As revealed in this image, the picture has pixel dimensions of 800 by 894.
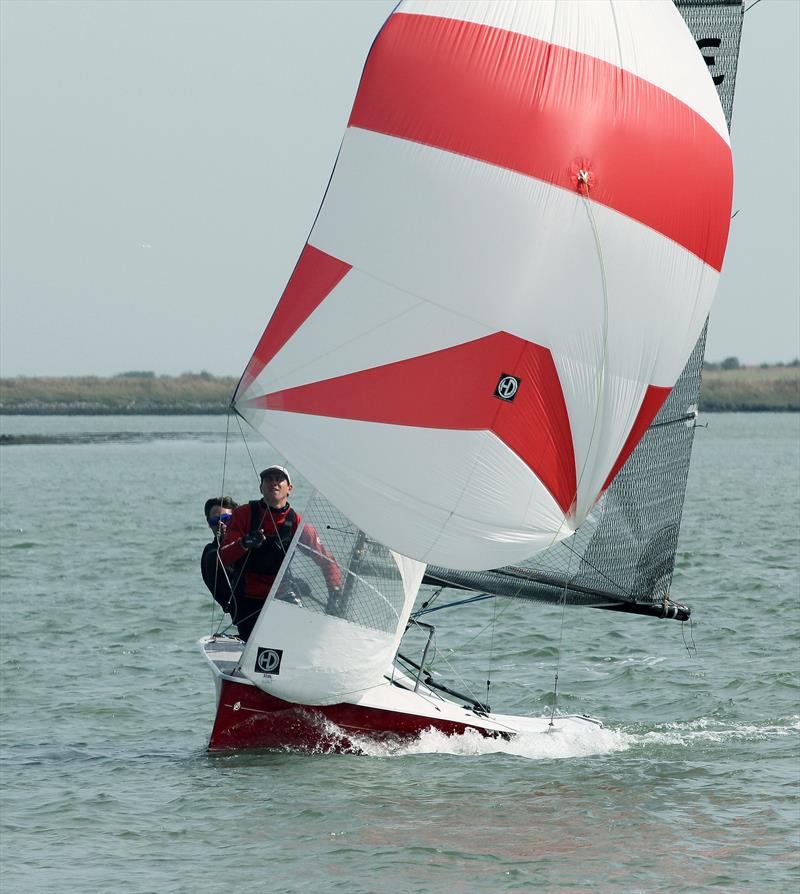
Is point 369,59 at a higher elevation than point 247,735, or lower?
higher

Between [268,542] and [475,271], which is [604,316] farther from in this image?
[268,542]

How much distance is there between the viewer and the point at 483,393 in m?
8.90

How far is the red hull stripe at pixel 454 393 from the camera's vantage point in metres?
8.86

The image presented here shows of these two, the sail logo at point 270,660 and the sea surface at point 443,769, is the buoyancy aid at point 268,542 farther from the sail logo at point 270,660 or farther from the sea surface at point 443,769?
the sea surface at point 443,769

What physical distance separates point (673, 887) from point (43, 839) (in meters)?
3.76

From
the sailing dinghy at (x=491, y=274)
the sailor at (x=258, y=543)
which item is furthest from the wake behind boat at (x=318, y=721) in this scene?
the sailing dinghy at (x=491, y=274)

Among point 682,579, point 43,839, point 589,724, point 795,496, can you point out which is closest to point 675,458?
point 589,724

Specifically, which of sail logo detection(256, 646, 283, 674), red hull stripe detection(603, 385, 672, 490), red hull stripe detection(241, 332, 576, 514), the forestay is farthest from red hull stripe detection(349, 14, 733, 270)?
sail logo detection(256, 646, 283, 674)

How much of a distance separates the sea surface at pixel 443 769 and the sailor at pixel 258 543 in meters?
1.12

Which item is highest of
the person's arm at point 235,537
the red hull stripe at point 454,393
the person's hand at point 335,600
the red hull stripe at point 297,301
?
the red hull stripe at point 297,301

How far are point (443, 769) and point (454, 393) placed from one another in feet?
9.18

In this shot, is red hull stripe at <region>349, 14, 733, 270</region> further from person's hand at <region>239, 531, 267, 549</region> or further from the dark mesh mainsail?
person's hand at <region>239, 531, 267, 549</region>

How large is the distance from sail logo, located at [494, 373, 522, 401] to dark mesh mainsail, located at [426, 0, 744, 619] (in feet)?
7.12

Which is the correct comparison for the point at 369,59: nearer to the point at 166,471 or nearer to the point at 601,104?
the point at 601,104
